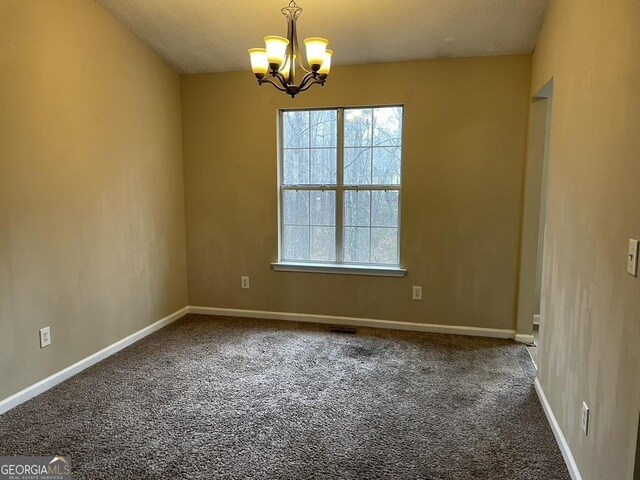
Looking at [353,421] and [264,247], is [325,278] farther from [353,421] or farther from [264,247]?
[353,421]

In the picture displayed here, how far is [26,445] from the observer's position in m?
2.10

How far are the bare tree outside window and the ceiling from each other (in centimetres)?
56

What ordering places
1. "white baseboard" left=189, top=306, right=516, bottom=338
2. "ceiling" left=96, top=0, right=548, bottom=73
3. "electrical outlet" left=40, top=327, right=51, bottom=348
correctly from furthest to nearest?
"white baseboard" left=189, top=306, right=516, bottom=338
"ceiling" left=96, top=0, right=548, bottom=73
"electrical outlet" left=40, top=327, right=51, bottom=348

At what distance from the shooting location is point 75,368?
2922mm

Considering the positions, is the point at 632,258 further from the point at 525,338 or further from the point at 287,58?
the point at 525,338

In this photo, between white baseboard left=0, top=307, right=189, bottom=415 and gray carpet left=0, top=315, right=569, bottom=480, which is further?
white baseboard left=0, top=307, right=189, bottom=415

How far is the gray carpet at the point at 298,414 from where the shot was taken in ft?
6.46

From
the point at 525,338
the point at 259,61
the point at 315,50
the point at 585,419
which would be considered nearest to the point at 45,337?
the point at 259,61

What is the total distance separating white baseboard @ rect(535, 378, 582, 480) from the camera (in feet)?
6.16

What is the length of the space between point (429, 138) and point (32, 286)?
3.02 metres

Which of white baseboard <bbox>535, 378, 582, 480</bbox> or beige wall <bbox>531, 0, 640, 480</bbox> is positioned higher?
beige wall <bbox>531, 0, 640, 480</bbox>

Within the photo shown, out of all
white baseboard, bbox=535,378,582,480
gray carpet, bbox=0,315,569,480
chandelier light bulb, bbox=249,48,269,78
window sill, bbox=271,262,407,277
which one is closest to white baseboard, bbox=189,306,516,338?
gray carpet, bbox=0,315,569,480

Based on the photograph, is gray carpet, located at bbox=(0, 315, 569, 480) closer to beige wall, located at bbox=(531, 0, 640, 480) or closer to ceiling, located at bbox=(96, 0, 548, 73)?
beige wall, located at bbox=(531, 0, 640, 480)

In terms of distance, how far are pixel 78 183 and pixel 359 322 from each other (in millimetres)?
2504
